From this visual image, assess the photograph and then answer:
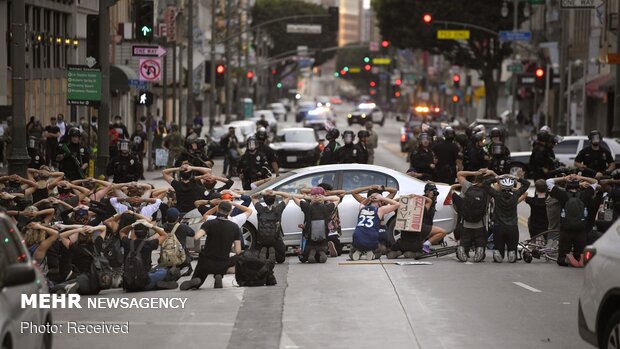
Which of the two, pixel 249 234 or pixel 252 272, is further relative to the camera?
pixel 249 234

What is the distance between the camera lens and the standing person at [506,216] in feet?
67.3

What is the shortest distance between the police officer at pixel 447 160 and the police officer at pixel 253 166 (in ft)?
11.6

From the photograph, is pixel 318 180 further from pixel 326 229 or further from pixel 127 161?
pixel 127 161

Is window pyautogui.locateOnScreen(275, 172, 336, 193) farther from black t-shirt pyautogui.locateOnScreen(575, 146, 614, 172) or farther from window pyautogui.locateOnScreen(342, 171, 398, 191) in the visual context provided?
black t-shirt pyautogui.locateOnScreen(575, 146, 614, 172)

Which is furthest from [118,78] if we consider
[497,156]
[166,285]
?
[166,285]

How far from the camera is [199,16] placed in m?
97.9

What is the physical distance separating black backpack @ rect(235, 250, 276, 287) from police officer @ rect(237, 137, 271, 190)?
33.6 ft

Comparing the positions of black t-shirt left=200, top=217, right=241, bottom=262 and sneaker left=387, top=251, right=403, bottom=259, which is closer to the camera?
black t-shirt left=200, top=217, right=241, bottom=262

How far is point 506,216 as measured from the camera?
20.5 meters

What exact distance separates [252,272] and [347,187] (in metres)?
4.67

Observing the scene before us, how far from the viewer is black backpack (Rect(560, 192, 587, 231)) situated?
20.1m

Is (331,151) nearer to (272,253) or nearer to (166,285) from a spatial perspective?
(272,253)

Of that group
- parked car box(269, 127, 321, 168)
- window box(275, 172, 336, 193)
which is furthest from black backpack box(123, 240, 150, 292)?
parked car box(269, 127, 321, 168)

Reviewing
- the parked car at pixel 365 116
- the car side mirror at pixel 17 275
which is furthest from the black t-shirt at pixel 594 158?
the parked car at pixel 365 116
